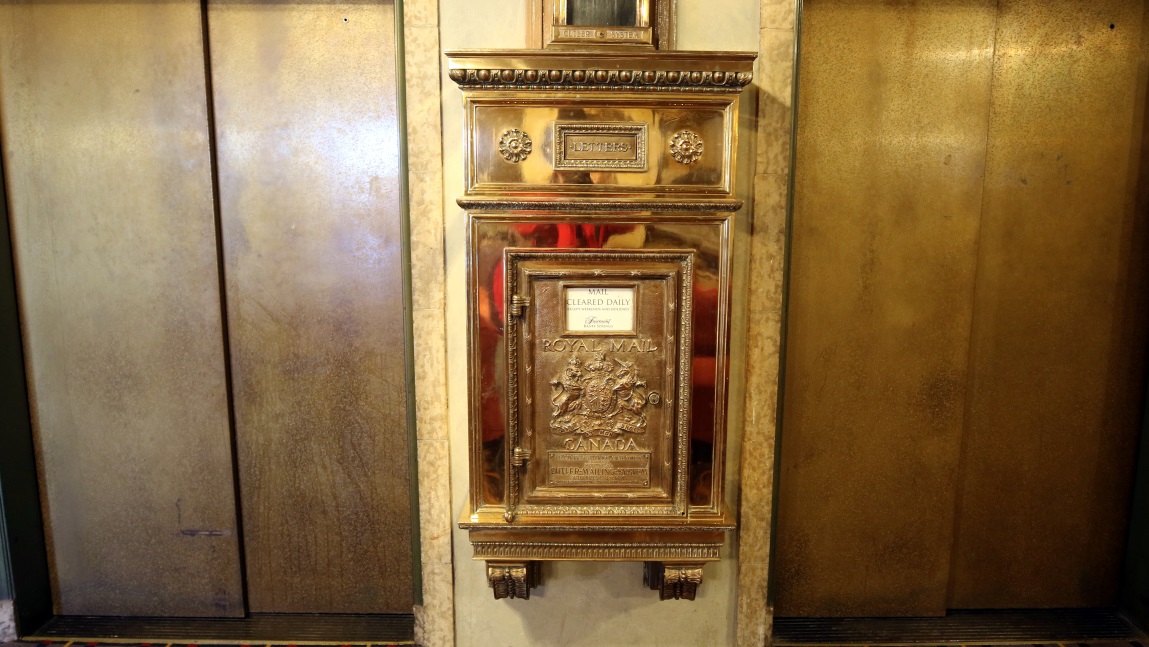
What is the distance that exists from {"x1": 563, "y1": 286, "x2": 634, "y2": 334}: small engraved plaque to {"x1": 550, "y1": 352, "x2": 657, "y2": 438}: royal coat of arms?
76mm

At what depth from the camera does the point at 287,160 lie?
6.25 ft

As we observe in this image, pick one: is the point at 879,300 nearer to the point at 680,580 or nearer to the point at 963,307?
the point at 963,307

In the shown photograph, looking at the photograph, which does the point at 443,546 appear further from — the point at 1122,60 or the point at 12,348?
the point at 1122,60

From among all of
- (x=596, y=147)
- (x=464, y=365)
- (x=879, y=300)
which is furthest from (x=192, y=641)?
(x=879, y=300)

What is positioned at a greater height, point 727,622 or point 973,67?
point 973,67

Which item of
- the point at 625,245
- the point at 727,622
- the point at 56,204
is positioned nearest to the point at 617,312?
the point at 625,245

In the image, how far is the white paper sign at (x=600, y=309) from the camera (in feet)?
4.50

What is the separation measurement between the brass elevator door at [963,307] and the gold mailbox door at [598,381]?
0.72 meters

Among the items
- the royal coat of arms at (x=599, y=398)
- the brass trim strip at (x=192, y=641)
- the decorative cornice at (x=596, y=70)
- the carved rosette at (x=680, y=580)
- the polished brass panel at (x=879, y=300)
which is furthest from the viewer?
the brass trim strip at (x=192, y=641)

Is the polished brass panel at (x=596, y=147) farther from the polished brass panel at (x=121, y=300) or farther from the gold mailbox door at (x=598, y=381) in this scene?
the polished brass panel at (x=121, y=300)

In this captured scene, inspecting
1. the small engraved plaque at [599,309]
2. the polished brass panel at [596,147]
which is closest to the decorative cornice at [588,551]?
the small engraved plaque at [599,309]

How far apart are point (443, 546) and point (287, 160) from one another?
143 centimetres

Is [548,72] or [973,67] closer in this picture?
[548,72]

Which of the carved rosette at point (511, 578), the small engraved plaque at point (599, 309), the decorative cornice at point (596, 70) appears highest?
the decorative cornice at point (596, 70)
